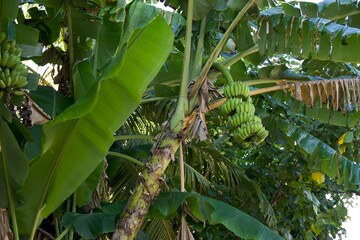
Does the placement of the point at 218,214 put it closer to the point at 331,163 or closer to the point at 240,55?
the point at 240,55

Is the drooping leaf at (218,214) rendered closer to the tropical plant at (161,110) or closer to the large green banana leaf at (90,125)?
the tropical plant at (161,110)

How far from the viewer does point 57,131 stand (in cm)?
295

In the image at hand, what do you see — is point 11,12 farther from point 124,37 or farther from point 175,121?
point 175,121

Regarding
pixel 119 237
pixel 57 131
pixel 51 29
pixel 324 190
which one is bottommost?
pixel 324 190

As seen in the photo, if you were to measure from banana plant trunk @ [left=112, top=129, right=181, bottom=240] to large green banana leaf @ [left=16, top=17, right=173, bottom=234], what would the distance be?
0.28 m

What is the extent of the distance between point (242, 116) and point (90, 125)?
2.58 ft

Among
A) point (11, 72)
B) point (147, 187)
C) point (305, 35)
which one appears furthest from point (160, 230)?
point (11, 72)

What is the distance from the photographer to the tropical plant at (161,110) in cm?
290

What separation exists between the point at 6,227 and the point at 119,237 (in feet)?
1.91

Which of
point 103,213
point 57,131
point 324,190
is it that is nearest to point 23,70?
point 57,131

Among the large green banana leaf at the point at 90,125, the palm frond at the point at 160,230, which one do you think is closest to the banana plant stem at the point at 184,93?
the large green banana leaf at the point at 90,125

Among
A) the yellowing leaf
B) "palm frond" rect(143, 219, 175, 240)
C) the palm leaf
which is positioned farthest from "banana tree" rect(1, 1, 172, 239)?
the yellowing leaf

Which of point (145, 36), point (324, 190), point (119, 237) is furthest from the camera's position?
point (324, 190)

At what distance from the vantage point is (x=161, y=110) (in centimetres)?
471
